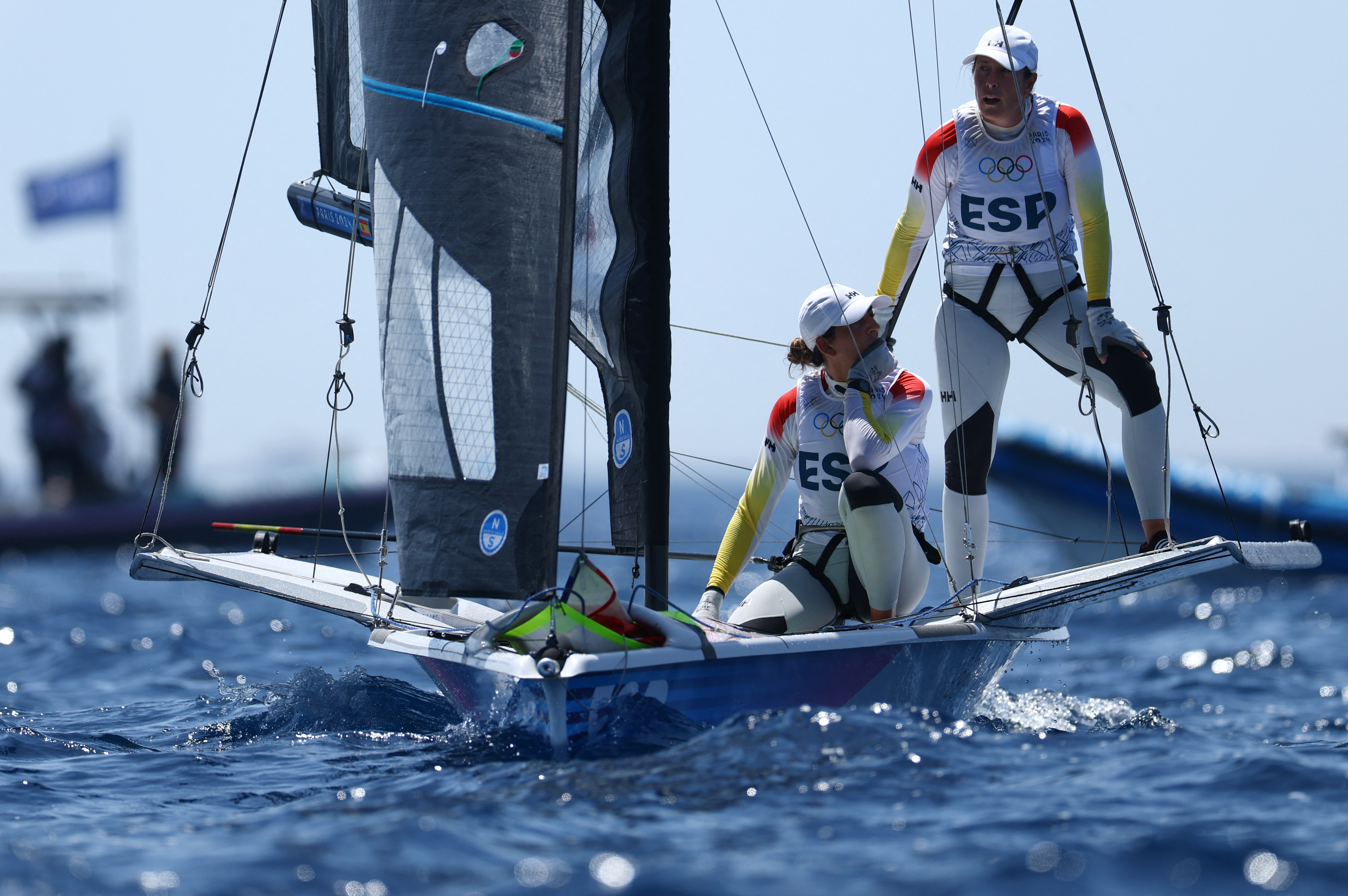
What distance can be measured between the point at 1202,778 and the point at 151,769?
3.49 m

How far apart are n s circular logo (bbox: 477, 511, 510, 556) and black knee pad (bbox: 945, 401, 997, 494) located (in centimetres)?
193

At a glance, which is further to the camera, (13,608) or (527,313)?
(13,608)

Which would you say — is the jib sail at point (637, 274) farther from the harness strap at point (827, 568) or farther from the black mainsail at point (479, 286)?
the harness strap at point (827, 568)

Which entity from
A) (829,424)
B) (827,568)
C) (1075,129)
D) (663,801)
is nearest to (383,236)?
(829,424)

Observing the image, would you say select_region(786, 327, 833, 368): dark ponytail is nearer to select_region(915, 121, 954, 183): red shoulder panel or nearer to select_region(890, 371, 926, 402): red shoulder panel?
select_region(890, 371, 926, 402): red shoulder panel

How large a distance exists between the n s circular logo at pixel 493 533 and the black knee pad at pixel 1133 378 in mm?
2479

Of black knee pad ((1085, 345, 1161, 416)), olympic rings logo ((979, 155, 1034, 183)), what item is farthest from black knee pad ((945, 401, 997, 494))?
→ olympic rings logo ((979, 155, 1034, 183))

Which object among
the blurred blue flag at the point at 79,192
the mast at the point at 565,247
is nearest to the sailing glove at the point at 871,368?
the mast at the point at 565,247

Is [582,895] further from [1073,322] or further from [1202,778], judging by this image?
[1073,322]

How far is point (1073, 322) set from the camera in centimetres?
521

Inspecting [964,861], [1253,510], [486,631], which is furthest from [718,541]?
[1253,510]

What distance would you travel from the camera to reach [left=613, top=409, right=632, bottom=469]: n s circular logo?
5.12m

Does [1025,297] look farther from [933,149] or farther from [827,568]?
[827,568]

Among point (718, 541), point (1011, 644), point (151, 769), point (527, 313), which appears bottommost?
point (151, 769)
